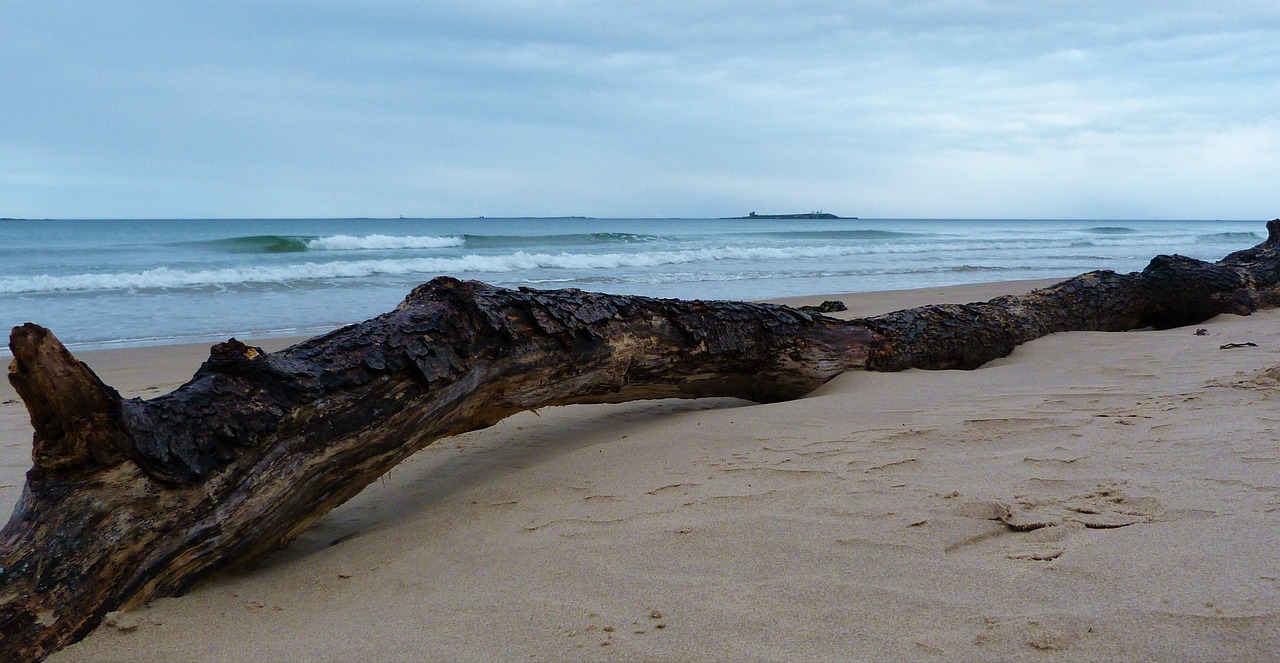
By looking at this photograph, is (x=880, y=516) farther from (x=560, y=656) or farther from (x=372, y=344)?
(x=372, y=344)

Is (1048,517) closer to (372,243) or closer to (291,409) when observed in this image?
(291,409)

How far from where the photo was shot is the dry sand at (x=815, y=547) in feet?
5.68

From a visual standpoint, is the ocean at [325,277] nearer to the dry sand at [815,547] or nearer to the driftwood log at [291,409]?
the driftwood log at [291,409]

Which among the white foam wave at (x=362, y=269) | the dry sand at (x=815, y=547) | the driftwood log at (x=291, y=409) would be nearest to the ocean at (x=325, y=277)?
the white foam wave at (x=362, y=269)

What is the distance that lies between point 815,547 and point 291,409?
1630 mm

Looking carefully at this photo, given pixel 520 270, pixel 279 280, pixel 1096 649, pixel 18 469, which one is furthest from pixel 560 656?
pixel 520 270

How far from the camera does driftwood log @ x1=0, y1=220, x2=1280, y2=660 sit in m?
2.06

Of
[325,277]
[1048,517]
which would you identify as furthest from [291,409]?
[325,277]

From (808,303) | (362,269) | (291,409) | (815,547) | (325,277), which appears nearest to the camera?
(815,547)

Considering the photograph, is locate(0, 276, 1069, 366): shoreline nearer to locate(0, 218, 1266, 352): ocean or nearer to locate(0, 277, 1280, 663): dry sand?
locate(0, 218, 1266, 352): ocean

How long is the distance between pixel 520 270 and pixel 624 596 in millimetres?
19417

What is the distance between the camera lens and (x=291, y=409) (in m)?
2.49

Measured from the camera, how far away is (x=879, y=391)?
4.29 m

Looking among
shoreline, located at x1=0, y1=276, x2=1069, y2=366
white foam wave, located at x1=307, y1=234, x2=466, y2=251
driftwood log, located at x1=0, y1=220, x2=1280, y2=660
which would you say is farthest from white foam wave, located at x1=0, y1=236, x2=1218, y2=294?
driftwood log, located at x1=0, y1=220, x2=1280, y2=660
